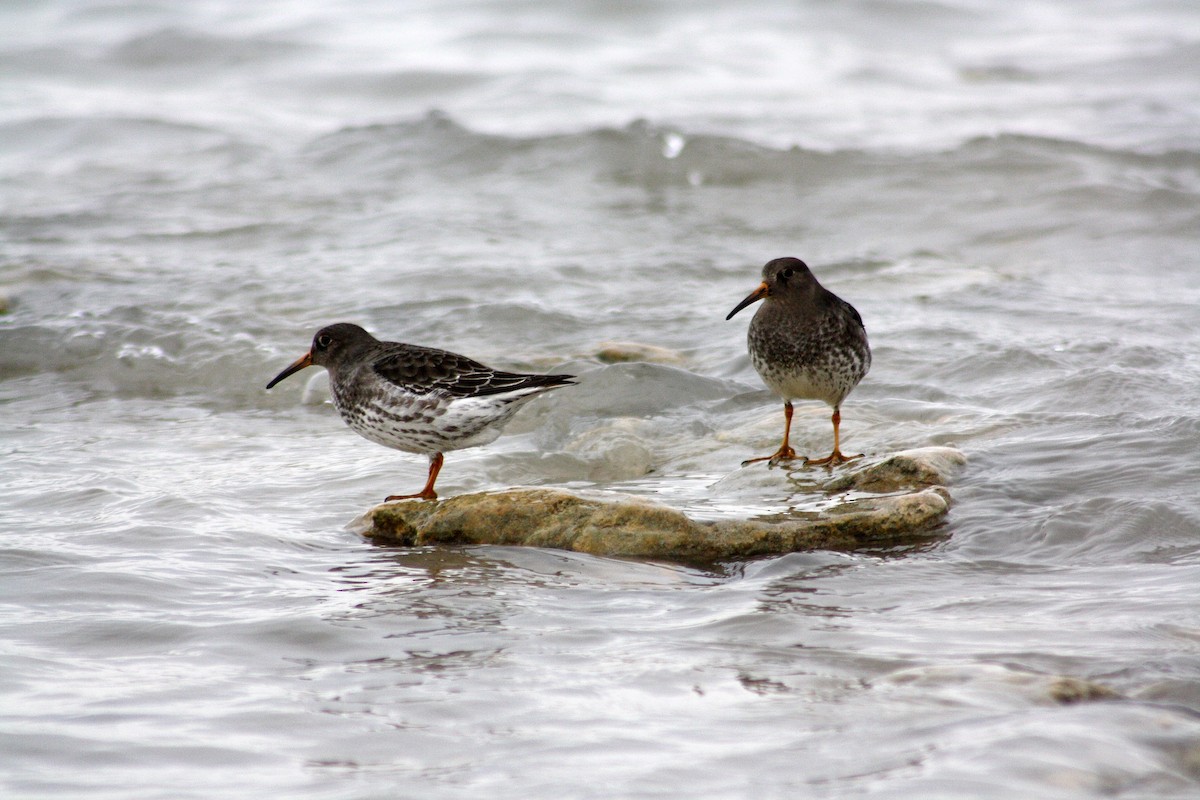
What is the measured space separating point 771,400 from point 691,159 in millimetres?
8002

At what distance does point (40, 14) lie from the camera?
970 inches

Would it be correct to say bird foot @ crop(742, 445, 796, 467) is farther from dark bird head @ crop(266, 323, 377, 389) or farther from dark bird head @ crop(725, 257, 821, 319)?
dark bird head @ crop(266, 323, 377, 389)

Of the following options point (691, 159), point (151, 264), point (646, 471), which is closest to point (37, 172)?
point (151, 264)

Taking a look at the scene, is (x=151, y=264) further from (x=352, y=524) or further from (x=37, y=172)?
(x=352, y=524)

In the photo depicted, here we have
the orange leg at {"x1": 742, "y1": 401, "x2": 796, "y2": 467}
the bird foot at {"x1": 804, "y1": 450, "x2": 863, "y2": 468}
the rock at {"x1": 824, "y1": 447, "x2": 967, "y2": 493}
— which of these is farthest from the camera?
the orange leg at {"x1": 742, "y1": 401, "x2": 796, "y2": 467}

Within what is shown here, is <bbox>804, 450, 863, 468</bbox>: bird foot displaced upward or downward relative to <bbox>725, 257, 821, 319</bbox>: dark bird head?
downward

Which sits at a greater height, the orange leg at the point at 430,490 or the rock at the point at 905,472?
the rock at the point at 905,472

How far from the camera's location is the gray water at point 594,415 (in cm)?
431

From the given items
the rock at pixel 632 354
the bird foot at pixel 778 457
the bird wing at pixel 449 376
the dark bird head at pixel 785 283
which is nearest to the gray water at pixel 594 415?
the rock at pixel 632 354

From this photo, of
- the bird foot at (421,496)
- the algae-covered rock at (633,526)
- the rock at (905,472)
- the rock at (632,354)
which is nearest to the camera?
the algae-covered rock at (633,526)

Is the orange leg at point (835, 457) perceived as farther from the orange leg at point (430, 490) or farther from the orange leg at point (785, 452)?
the orange leg at point (430, 490)

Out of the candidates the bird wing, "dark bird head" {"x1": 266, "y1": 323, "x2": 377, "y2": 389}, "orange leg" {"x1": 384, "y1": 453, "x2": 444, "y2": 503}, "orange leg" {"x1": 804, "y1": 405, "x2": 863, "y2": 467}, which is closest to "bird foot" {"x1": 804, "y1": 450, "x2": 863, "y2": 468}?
"orange leg" {"x1": 804, "y1": 405, "x2": 863, "y2": 467}

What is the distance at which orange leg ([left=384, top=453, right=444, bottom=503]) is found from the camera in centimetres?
729

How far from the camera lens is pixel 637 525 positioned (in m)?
6.27
